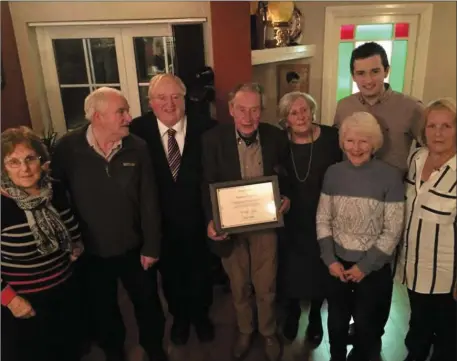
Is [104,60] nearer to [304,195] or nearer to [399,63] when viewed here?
[304,195]

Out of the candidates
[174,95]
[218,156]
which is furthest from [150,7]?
[218,156]

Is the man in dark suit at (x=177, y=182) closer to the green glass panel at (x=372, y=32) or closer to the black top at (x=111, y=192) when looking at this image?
the black top at (x=111, y=192)

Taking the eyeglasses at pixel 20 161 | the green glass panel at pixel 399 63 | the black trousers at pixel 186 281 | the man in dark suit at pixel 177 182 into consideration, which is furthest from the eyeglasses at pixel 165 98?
the green glass panel at pixel 399 63

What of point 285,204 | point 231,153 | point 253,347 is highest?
point 231,153

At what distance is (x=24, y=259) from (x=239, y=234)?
0.79 m

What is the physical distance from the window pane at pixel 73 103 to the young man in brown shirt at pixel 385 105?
1.78 m

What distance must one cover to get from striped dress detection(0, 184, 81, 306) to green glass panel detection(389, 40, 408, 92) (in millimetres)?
2220

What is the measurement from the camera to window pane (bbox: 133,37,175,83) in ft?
8.16

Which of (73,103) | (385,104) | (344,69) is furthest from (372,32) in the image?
(73,103)

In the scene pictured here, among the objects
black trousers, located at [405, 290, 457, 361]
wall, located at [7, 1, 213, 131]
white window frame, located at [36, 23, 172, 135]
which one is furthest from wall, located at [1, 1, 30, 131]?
black trousers, located at [405, 290, 457, 361]

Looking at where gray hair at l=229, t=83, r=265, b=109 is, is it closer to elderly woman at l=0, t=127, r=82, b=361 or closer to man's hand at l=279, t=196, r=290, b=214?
man's hand at l=279, t=196, r=290, b=214

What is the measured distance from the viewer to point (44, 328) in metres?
1.34

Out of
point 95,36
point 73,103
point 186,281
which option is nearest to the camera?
point 186,281

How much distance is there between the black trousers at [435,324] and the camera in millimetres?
1405
